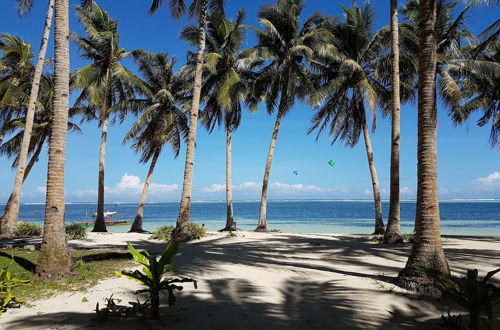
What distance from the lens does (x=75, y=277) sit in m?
6.36

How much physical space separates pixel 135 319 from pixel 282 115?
56.4 ft

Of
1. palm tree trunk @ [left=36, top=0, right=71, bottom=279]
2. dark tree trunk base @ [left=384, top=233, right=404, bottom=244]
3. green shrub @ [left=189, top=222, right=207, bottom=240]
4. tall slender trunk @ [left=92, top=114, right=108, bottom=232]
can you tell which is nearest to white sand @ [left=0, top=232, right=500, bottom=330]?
palm tree trunk @ [left=36, top=0, right=71, bottom=279]

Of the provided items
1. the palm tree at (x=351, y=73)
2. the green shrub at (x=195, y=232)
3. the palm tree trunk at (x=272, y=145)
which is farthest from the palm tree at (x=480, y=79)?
the green shrub at (x=195, y=232)

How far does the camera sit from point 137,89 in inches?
878

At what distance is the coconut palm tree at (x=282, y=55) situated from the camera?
19469mm

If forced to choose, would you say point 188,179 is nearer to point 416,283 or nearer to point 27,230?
point 27,230

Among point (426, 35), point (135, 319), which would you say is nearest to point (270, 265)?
point (135, 319)

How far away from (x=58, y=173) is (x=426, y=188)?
7159 millimetres

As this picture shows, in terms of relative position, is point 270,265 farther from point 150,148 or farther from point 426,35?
point 150,148

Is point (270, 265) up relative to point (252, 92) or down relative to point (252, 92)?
down

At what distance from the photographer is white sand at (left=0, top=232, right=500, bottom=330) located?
4.41 metres

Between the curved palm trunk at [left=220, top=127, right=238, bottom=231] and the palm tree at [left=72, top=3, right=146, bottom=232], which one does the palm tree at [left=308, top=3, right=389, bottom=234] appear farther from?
the palm tree at [left=72, top=3, right=146, bottom=232]

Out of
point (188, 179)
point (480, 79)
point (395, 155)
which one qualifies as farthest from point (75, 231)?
point (480, 79)

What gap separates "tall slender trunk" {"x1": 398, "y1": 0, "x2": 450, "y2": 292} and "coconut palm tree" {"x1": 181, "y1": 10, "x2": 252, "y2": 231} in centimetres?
1318
